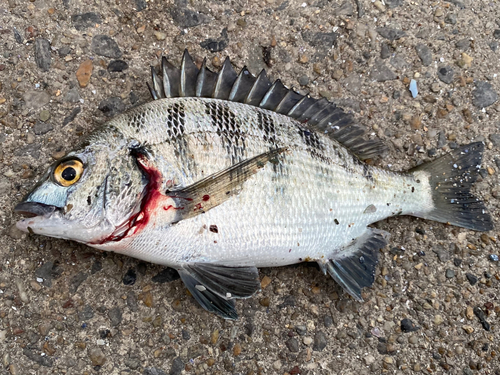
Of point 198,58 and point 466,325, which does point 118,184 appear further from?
point 466,325

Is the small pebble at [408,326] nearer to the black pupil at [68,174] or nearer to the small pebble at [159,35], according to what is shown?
the black pupil at [68,174]

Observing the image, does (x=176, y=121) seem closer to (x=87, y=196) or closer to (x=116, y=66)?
(x=87, y=196)

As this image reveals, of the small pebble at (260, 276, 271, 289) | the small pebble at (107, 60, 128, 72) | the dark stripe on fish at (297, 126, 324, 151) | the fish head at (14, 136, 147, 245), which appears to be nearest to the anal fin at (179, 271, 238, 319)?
the small pebble at (260, 276, 271, 289)

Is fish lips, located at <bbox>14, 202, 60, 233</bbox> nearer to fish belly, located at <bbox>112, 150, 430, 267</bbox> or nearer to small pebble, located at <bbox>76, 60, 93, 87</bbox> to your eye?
fish belly, located at <bbox>112, 150, 430, 267</bbox>

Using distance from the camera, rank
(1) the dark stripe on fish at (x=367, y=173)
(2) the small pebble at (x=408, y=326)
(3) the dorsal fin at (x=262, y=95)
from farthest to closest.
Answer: (2) the small pebble at (x=408, y=326) → (1) the dark stripe on fish at (x=367, y=173) → (3) the dorsal fin at (x=262, y=95)

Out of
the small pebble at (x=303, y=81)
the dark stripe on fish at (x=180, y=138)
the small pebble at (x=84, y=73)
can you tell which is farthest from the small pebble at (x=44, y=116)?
the small pebble at (x=303, y=81)

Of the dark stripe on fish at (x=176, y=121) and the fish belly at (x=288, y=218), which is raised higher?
the dark stripe on fish at (x=176, y=121)

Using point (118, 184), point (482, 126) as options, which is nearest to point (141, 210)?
point (118, 184)
